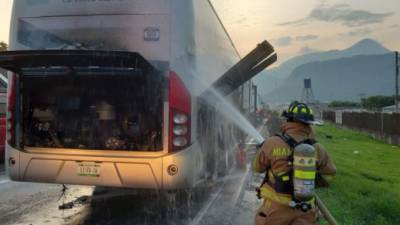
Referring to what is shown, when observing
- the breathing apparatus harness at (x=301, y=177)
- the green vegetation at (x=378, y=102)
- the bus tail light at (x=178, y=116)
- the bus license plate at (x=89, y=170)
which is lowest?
the bus license plate at (x=89, y=170)

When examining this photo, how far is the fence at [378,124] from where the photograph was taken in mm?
19375

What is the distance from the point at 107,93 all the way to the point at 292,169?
3568mm

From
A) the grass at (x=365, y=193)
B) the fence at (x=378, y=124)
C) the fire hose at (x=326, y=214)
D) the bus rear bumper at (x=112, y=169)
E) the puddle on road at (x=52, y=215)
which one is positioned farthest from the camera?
the fence at (x=378, y=124)

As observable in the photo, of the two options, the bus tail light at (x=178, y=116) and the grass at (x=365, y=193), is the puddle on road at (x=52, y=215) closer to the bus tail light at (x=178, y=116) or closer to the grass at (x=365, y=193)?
the bus tail light at (x=178, y=116)

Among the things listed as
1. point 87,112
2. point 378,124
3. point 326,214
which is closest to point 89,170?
point 87,112

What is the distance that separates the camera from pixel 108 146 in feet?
19.8

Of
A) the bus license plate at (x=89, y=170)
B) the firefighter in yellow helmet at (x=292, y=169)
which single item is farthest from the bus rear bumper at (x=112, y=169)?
the firefighter in yellow helmet at (x=292, y=169)

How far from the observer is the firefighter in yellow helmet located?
3.39 metres

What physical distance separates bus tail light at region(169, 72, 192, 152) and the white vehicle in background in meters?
0.01

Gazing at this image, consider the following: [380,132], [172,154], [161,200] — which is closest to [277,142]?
[172,154]

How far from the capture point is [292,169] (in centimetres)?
350

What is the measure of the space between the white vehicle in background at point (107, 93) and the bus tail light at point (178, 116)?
0.04ft

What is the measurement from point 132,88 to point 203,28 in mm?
1571

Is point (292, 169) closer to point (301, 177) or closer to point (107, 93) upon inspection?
point (301, 177)
